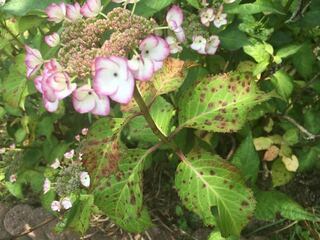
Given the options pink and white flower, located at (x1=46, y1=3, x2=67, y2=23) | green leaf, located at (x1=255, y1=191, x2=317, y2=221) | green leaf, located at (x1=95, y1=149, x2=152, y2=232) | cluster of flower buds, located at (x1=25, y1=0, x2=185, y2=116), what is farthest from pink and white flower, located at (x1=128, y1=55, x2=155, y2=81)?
green leaf, located at (x1=255, y1=191, x2=317, y2=221)

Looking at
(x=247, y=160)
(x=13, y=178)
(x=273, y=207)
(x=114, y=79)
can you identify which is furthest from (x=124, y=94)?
(x=13, y=178)

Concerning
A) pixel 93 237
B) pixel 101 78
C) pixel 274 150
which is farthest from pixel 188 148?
pixel 101 78

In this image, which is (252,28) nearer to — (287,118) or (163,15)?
(163,15)

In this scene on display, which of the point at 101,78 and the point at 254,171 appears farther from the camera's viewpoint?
the point at 254,171

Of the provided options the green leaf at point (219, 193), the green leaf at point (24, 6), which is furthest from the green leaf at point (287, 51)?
the green leaf at point (24, 6)

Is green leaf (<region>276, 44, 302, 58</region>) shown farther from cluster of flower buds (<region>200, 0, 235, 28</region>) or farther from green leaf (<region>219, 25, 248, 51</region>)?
cluster of flower buds (<region>200, 0, 235, 28</region>)

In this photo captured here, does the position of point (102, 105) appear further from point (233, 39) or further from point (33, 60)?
point (233, 39)
